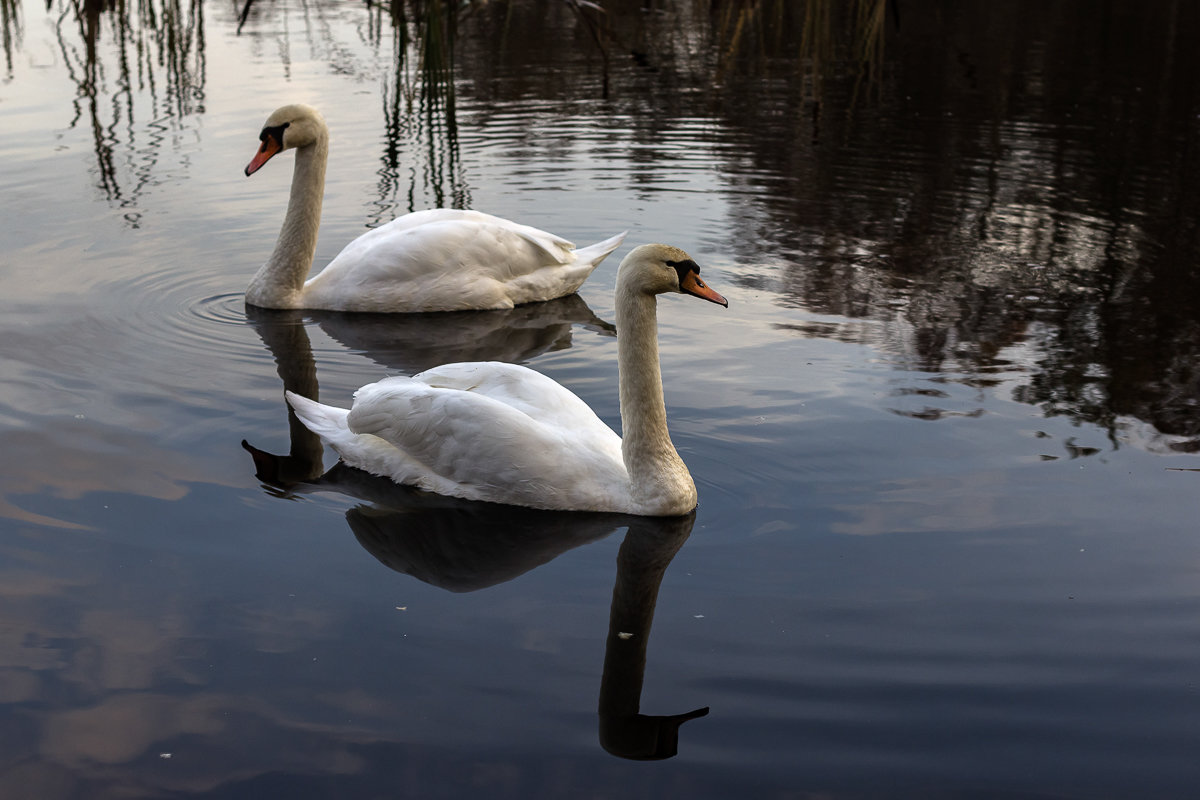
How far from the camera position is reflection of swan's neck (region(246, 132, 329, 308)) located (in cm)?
938

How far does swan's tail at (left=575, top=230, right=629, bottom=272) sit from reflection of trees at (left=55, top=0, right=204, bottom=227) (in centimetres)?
402

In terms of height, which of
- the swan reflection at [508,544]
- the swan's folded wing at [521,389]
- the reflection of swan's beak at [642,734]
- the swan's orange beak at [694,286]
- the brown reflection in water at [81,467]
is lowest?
the reflection of swan's beak at [642,734]

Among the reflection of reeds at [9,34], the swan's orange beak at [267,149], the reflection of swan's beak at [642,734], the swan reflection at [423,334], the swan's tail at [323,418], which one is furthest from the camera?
the reflection of reeds at [9,34]

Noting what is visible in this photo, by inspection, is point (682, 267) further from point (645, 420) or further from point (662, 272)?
point (645, 420)

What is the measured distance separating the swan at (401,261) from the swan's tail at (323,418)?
8.16ft

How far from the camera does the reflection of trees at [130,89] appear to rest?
12.9 m

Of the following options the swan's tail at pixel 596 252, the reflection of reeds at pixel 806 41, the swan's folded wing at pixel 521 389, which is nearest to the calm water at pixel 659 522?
the swan's tail at pixel 596 252

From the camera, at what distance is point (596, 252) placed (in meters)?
9.99

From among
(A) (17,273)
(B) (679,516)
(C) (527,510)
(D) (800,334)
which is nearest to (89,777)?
(C) (527,510)

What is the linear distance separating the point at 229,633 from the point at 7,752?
0.91 metres

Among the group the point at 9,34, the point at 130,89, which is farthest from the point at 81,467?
the point at 9,34

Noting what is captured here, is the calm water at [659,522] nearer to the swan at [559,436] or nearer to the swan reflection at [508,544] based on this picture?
the swan reflection at [508,544]

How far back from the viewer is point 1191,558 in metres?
5.54

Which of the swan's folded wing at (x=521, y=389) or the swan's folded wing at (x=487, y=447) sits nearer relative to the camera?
the swan's folded wing at (x=487, y=447)
